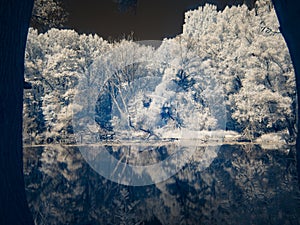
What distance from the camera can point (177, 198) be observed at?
356 inches

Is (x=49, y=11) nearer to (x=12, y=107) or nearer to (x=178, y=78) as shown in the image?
(x=12, y=107)

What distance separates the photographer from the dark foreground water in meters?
7.09

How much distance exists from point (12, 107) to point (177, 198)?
23.3ft

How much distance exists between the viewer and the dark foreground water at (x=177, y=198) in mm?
7094

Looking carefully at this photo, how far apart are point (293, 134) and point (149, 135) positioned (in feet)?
42.7

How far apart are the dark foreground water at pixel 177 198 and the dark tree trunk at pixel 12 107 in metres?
4.51

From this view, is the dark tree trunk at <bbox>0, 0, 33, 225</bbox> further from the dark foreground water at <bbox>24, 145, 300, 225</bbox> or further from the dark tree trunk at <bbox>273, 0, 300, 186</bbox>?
the dark foreground water at <bbox>24, 145, 300, 225</bbox>

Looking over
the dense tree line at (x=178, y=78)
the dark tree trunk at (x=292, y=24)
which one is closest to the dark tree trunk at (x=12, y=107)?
the dark tree trunk at (x=292, y=24)

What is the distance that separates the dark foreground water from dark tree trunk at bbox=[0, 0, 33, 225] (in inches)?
177

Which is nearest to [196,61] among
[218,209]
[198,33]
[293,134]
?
[198,33]

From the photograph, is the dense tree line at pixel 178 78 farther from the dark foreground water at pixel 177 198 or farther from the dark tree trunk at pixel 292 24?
the dark tree trunk at pixel 292 24

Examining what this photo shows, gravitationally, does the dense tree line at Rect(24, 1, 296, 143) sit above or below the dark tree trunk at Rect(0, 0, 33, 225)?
above

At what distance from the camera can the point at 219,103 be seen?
27281mm

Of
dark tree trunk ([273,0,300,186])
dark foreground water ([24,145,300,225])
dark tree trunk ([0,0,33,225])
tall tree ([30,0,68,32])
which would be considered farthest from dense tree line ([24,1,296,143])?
dark tree trunk ([0,0,33,225])
